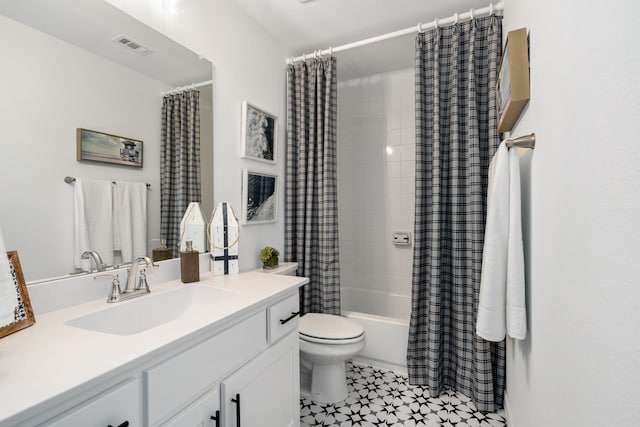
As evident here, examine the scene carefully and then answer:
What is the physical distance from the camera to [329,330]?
1.86m

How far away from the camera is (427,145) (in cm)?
202

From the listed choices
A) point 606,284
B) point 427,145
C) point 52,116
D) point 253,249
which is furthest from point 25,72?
point 427,145

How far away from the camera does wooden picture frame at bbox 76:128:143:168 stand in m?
1.12

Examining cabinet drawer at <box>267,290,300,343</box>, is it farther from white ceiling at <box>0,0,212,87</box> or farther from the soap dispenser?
white ceiling at <box>0,0,212,87</box>

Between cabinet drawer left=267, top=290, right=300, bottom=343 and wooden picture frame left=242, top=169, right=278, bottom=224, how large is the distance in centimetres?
75

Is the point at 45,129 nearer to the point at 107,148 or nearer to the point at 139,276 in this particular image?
the point at 107,148

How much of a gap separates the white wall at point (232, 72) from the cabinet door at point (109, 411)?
3.82ft

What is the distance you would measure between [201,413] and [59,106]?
1144 mm

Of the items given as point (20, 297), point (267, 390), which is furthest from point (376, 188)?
point (20, 297)

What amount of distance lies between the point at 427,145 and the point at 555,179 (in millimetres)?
1260

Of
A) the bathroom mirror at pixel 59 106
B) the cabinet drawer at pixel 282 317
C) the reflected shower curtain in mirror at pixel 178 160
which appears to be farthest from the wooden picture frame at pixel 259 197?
the cabinet drawer at pixel 282 317

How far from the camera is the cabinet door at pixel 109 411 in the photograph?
1.99ft

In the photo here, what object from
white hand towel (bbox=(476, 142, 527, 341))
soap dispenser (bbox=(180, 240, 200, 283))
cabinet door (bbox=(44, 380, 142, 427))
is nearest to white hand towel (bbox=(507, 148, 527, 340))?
white hand towel (bbox=(476, 142, 527, 341))

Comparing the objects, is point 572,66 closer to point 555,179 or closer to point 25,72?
point 555,179
